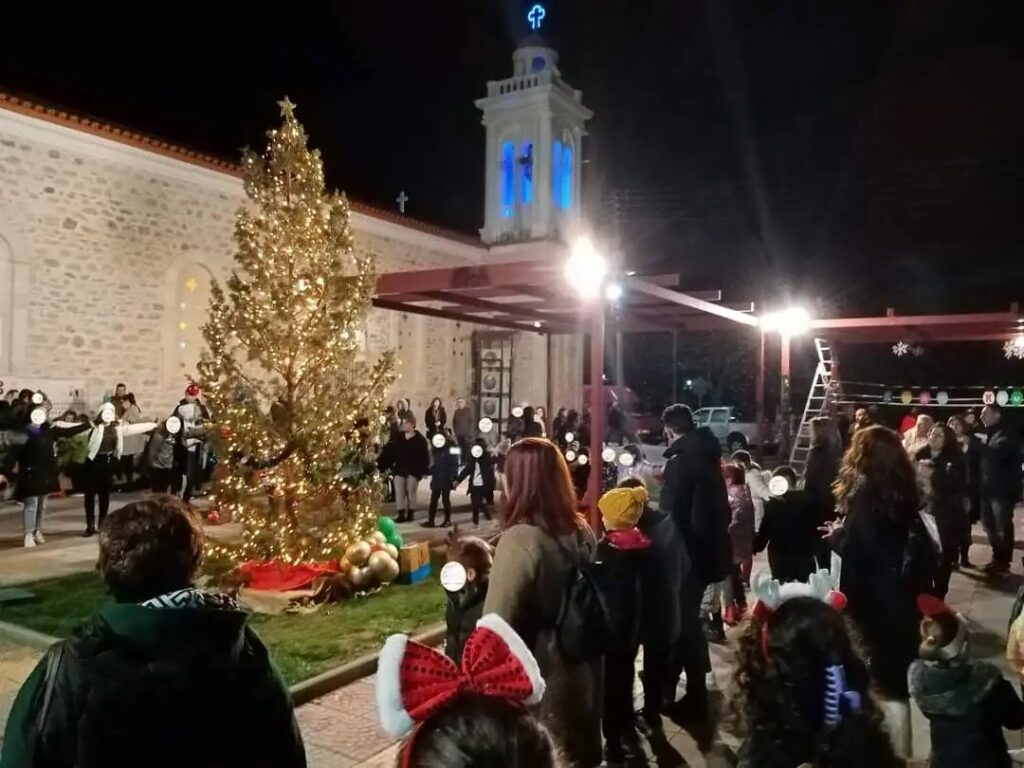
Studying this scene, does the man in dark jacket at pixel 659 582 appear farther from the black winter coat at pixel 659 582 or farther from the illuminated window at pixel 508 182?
the illuminated window at pixel 508 182

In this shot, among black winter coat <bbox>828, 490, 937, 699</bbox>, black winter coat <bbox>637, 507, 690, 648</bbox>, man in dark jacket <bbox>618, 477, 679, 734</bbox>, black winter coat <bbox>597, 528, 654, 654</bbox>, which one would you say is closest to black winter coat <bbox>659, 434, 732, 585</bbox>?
man in dark jacket <bbox>618, 477, 679, 734</bbox>

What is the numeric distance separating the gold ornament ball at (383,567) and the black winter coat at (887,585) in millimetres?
4939

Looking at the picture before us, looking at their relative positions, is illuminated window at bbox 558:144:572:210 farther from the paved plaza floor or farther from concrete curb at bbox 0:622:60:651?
concrete curb at bbox 0:622:60:651

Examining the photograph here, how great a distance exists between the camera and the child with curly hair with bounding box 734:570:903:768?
2.33 metres

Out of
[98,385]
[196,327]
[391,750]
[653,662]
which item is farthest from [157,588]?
[196,327]

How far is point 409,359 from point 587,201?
9.30m

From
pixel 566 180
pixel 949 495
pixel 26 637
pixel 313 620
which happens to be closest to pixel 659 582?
pixel 313 620

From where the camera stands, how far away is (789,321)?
40.5 feet

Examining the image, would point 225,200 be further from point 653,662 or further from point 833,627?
point 833,627

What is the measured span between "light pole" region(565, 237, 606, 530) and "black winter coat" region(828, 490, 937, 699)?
12.4ft

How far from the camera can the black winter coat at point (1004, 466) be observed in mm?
9094

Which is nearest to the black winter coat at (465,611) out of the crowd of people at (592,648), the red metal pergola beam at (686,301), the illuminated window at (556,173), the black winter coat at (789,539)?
the crowd of people at (592,648)

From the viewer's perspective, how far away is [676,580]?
179 inches

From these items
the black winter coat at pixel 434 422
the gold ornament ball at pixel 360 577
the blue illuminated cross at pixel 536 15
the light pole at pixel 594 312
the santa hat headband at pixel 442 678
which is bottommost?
the gold ornament ball at pixel 360 577
